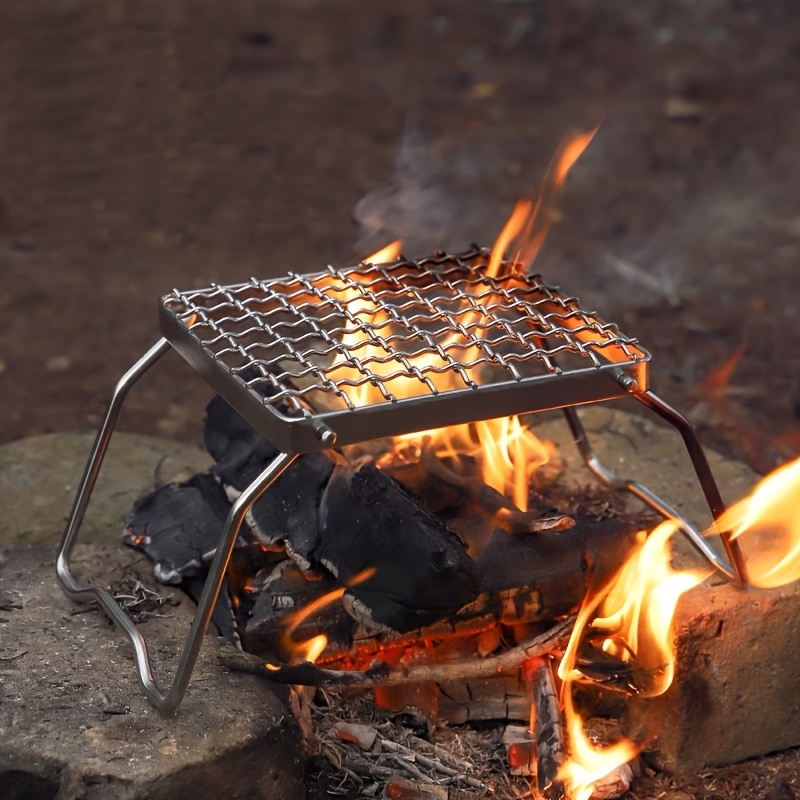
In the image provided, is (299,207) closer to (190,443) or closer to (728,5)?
(190,443)

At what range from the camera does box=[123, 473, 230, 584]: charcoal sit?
2.49m

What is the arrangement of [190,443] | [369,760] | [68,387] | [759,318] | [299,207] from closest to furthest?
[369,760], [190,443], [68,387], [759,318], [299,207]

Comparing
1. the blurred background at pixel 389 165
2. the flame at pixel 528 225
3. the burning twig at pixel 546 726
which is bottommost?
the blurred background at pixel 389 165

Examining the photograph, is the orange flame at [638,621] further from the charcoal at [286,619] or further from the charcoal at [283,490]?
the charcoal at [283,490]

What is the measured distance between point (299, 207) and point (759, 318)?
2051 millimetres

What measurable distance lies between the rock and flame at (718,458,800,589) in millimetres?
1430

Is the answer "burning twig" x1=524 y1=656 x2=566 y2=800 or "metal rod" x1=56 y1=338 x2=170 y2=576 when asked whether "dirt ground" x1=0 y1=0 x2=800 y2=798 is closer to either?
"metal rod" x1=56 y1=338 x2=170 y2=576

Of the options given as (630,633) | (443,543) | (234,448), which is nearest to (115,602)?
(234,448)

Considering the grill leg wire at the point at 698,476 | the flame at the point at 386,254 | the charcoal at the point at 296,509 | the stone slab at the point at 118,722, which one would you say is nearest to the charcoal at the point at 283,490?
the charcoal at the point at 296,509

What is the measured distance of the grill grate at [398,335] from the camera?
1.95 meters

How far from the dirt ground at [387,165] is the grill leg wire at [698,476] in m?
0.82

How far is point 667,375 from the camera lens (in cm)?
417

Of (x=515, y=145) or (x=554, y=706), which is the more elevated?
(x=554, y=706)

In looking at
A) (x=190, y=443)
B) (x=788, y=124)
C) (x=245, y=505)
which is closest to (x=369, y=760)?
(x=245, y=505)
